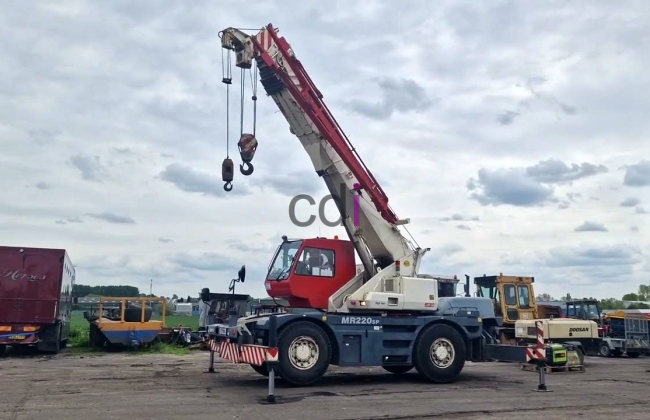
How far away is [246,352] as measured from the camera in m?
13.9

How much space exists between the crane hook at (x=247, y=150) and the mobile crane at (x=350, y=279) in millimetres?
1193

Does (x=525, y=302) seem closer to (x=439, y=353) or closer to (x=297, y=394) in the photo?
(x=439, y=353)

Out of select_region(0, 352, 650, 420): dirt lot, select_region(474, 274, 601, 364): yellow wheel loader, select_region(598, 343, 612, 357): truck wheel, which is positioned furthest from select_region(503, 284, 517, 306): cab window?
select_region(598, 343, 612, 357): truck wheel

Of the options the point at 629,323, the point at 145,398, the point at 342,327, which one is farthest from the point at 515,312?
the point at 145,398

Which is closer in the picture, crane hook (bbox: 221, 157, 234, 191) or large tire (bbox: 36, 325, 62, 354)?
crane hook (bbox: 221, 157, 234, 191)

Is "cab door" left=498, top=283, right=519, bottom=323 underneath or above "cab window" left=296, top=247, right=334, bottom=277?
underneath

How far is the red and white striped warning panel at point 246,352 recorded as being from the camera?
12785 mm

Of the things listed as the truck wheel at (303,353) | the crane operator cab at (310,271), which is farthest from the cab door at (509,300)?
the truck wheel at (303,353)

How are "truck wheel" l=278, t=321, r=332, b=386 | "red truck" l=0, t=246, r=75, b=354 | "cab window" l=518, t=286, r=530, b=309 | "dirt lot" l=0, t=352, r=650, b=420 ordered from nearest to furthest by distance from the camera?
"dirt lot" l=0, t=352, r=650, b=420 < "truck wheel" l=278, t=321, r=332, b=386 < "red truck" l=0, t=246, r=75, b=354 < "cab window" l=518, t=286, r=530, b=309

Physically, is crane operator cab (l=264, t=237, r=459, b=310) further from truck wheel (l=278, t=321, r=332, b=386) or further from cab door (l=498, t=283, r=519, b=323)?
cab door (l=498, t=283, r=519, b=323)

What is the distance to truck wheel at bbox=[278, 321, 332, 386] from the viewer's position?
13.7 meters

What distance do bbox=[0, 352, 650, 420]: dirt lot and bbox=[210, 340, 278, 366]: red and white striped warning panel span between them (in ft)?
1.89
